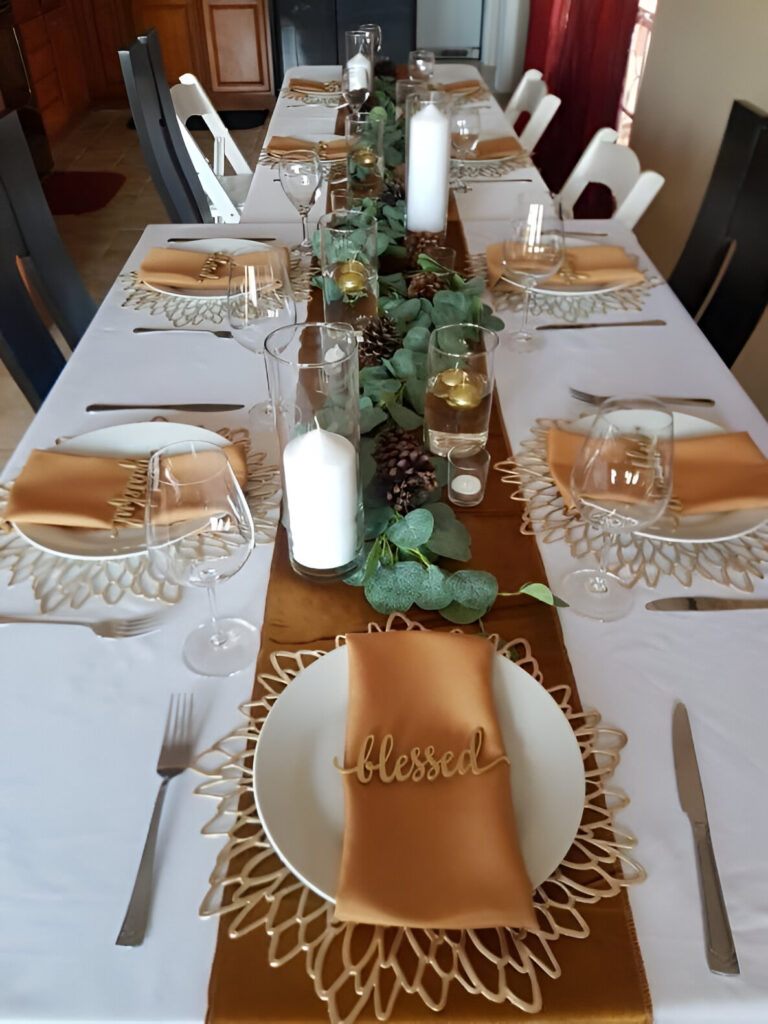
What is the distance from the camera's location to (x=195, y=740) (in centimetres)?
64

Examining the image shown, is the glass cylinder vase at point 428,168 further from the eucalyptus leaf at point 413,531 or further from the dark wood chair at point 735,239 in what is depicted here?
the eucalyptus leaf at point 413,531

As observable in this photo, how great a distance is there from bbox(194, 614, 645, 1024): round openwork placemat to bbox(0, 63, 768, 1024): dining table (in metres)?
0.01

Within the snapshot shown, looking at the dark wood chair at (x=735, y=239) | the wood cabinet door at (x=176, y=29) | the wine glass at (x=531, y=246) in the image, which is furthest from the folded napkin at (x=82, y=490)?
the wood cabinet door at (x=176, y=29)

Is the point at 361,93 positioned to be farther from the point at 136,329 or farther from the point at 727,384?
the point at 727,384

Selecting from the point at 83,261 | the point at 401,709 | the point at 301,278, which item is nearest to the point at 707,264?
the point at 301,278

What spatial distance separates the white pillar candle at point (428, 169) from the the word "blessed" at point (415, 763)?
1.10 m

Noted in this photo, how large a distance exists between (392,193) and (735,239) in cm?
68

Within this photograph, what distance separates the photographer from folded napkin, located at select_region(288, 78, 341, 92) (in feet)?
8.50

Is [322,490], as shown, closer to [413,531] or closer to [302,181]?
[413,531]

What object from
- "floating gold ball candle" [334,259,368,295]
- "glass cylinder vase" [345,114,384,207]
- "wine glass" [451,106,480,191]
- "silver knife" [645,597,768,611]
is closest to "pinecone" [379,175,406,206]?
"glass cylinder vase" [345,114,384,207]

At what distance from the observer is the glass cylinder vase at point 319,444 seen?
27.6 inches

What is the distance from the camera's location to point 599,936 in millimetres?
512

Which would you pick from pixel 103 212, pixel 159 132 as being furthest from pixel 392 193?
pixel 103 212

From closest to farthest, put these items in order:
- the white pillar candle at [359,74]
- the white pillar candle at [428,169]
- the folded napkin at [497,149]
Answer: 1. the white pillar candle at [428,169]
2. the folded napkin at [497,149]
3. the white pillar candle at [359,74]
